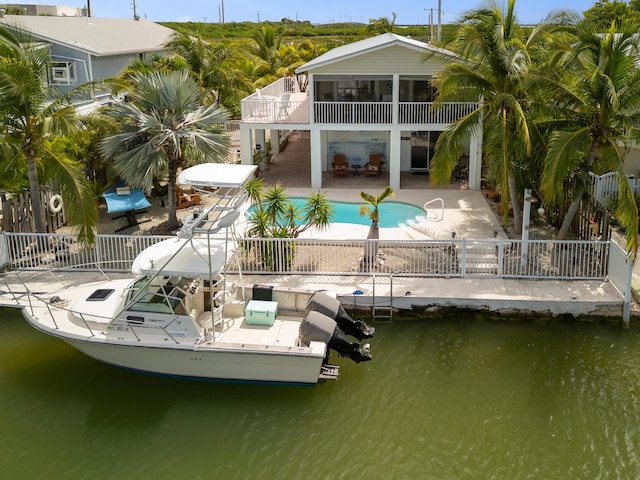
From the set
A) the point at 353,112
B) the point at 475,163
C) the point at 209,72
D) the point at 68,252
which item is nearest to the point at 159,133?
the point at 68,252

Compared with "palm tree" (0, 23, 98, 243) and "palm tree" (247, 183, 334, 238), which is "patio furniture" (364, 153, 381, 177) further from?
"palm tree" (0, 23, 98, 243)

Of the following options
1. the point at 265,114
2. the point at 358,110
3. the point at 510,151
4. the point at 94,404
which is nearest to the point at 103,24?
the point at 265,114

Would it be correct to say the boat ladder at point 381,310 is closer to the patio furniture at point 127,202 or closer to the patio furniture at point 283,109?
the patio furniture at point 127,202

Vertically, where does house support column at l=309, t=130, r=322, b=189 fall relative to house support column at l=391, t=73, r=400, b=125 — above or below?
below

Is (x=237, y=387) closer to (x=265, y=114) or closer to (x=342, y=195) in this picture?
(x=342, y=195)

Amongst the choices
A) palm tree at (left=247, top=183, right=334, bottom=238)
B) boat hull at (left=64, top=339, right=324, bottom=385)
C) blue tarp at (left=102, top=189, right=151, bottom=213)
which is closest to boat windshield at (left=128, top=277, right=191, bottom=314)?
boat hull at (left=64, top=339, right=324, bottom=385)

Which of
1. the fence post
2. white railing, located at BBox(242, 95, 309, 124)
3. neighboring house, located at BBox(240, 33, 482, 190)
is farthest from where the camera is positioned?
white railing, located at BBox(242, 95, 309, 124)
